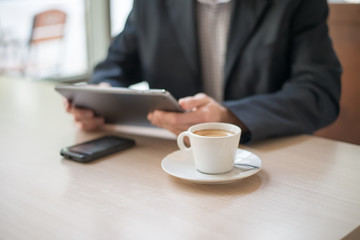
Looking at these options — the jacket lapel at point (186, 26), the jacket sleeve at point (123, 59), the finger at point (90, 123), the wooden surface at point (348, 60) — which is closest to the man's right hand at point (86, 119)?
the finger at point (90, 123)

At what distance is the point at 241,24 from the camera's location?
1.33 meters

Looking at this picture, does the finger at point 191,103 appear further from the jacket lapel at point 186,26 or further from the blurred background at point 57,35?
the blurred background at point 57,35

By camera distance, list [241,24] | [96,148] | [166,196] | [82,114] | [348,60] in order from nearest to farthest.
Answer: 1. [166,196]
2. [96,148]
3. [82,114]
4. [241,24]
5. [348,60]

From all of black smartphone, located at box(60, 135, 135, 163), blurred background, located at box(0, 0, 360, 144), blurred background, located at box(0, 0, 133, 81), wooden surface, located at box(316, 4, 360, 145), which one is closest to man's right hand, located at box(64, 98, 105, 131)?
black smartphone, located at box(60, 135, 135, 163)

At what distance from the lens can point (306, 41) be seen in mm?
1241

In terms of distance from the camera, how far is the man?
1.04 meters

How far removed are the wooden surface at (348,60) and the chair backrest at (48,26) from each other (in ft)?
7.75

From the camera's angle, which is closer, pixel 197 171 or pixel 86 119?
pixel 197 171

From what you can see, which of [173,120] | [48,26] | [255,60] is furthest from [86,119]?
[48,26]

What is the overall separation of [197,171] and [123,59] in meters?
0.87

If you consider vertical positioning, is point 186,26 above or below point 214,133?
above

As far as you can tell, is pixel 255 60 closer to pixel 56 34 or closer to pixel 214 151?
pixel 214 151

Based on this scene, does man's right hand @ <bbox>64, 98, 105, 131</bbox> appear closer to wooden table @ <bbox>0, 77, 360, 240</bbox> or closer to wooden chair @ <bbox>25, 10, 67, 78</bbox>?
wooden table @ <bbox>0, 77, 360, 240</bbox>

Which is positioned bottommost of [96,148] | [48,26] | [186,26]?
[96,148]
